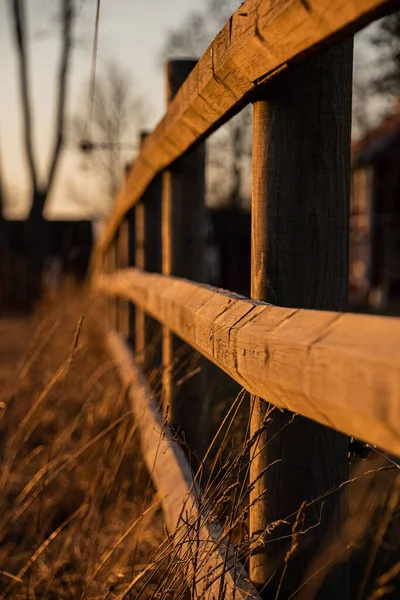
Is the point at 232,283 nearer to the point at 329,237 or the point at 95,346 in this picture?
the point at 95,346

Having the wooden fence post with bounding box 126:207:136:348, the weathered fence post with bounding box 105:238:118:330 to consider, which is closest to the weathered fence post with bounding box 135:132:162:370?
the wooden fence post with bounding box 126:207:136:348

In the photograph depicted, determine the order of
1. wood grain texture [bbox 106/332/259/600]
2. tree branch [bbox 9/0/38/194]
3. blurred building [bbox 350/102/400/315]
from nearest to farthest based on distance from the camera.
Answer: wood grain texture [bbox 106/332/259/600]
tree branch [bbox 9/0/38/194]
blurred building [bbox 350/102/400/315]

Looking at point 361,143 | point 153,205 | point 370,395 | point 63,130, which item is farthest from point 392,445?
point 361,143

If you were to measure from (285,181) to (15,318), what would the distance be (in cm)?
1359

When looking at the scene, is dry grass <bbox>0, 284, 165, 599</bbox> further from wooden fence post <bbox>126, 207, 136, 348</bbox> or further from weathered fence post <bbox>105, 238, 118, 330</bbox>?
weathered fence post <bbox>105, 238, 118, 330</bbox>

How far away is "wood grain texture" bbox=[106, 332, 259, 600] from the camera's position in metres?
1.56

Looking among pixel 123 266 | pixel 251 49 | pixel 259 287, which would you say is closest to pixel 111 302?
pixel 123 266

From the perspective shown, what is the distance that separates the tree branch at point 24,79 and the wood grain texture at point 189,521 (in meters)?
15.4

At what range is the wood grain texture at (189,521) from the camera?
156 centimetres

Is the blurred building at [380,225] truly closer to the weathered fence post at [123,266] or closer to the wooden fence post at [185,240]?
the weathered fence post at [123,266]

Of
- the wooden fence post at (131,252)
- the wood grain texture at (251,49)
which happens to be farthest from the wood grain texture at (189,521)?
the wooden fence post at (131,252)

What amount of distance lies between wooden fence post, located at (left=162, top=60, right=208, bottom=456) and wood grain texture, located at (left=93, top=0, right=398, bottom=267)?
488 mm

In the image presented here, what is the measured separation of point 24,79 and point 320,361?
61.0ft

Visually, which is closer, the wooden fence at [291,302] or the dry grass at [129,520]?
the wooden fence at [291,302]
